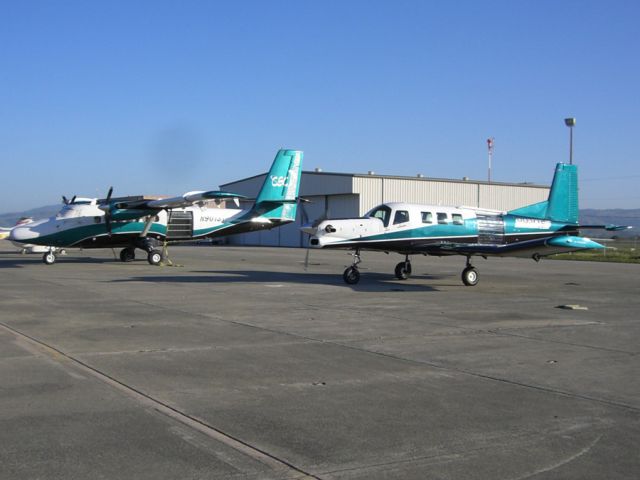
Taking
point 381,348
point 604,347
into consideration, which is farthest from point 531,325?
point 381,348

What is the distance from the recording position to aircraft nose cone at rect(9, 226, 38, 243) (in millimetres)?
28266

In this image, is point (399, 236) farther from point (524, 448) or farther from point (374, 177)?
point (374, 177)

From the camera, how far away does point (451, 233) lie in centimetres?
2097

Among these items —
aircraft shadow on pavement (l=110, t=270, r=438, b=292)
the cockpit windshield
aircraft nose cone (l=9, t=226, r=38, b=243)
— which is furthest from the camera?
aircraft nose cone (l=9, t=226, r=38, b=243)

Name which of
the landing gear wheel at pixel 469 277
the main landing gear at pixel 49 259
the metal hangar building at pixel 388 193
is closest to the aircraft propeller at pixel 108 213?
the main landing gear at pixel 49 259

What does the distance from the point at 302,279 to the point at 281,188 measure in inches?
454

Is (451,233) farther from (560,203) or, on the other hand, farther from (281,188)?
(281,188)

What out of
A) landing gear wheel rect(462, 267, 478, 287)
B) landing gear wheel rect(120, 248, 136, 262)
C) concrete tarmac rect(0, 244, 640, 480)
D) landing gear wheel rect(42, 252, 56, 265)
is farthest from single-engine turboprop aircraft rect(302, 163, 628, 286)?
landing gear wheel rect(120, 248, 136, 262)

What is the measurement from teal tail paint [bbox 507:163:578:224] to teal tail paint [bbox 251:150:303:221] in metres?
13.1

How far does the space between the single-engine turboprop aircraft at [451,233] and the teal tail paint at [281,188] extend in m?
11.6

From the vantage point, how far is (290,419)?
6109 millimetres

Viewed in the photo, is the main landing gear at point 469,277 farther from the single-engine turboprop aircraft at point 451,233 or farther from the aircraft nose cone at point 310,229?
the aircraft nose cone at point 310,229

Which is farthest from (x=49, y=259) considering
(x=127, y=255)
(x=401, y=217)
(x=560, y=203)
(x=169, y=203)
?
(x=560, y=203)

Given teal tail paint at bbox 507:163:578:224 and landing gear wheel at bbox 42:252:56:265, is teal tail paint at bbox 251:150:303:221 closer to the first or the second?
landing gear wheel at bbox 42:252:56:265
